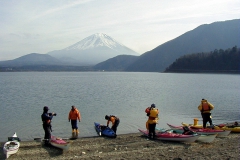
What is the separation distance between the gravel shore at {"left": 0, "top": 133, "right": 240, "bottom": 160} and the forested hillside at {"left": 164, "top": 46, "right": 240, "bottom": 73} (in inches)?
4797

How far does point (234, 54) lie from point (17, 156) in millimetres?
134313

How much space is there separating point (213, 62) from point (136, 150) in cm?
13911

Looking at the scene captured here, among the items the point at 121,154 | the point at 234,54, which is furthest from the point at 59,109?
the point at 234,54

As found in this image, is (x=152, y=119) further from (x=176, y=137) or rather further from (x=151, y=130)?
(x=176, y=137)

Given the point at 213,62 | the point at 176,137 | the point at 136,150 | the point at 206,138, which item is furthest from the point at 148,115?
the point at 213,62

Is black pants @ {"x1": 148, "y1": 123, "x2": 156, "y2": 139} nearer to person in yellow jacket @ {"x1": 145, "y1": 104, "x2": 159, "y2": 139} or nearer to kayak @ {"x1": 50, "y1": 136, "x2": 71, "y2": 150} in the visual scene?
person in yellow jacket @ {"x1": 145, "y1": 104, "x2": 159, "y2": 139}

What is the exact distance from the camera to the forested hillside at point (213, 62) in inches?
5128

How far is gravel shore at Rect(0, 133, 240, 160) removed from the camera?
11.0 metres

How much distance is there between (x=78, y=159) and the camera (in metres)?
10.7

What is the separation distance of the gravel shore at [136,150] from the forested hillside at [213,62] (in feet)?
400

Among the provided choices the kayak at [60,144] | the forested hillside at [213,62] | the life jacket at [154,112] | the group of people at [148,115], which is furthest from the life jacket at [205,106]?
the forested hillside at [213,62]

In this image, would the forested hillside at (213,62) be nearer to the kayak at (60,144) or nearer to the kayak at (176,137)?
the kayak at (176,137)

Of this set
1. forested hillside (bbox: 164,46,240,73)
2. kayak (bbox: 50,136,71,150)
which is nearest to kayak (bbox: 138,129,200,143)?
kayak (bbox: 50,136,71,150)

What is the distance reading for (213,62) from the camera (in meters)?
142
